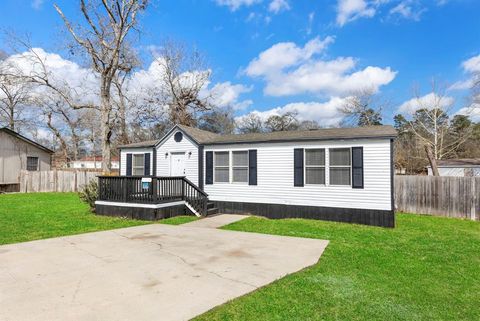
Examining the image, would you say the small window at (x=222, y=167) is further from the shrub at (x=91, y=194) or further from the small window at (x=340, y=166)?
the shrub at (x=91, y=194)

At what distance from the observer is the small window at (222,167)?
1212 cm

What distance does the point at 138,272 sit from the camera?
4.73 m

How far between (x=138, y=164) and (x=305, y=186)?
7669mm

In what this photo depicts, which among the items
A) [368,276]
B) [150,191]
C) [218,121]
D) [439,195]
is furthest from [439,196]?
[218,121]

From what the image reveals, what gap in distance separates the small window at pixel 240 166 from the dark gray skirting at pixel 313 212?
985 millimetres

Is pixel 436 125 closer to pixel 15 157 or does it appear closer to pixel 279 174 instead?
pixel 279 174

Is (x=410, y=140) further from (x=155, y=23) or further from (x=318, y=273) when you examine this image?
(x=318, y=273)

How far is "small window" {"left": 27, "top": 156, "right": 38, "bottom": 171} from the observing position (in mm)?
23172

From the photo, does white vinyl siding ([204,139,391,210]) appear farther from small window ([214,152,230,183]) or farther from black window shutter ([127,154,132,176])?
black window shutter ([127,154,132,176])

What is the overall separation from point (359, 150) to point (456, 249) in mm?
4022

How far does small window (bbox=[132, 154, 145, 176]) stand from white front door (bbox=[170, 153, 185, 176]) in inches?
62.3

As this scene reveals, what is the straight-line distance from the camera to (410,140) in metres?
33.0

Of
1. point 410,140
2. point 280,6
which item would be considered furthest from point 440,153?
point 280,6

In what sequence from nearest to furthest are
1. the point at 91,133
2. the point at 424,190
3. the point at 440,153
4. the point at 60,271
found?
the point at 60,271 < the point at 424,190 < the point at 440,153 < the point at 91,133
